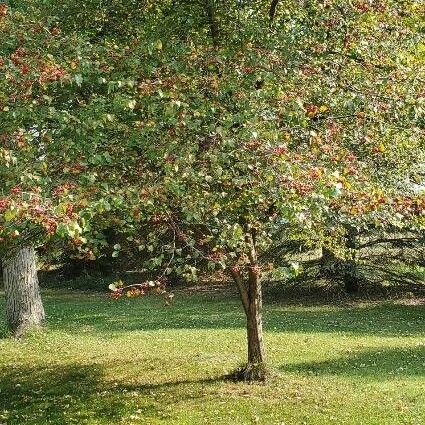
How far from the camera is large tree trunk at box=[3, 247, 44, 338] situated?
65.6ft

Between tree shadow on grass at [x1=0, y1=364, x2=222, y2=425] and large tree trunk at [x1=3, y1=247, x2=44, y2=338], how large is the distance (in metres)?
4.55

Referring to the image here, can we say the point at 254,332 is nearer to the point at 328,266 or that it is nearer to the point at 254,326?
the point at 254,326

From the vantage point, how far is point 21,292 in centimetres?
2008

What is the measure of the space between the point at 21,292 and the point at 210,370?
8.14m

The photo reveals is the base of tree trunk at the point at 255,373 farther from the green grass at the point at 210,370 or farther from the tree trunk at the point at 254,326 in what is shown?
the green grass at the point at 210,370

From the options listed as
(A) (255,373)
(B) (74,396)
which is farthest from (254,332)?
(B) (74,396)

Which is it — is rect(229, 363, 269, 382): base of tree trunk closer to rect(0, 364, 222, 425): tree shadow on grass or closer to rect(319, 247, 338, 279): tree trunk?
rect(0, 364, 222, 425): tree shadow on grass

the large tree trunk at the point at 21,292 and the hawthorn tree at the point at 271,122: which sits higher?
the hawthorn tree at the point at 271,122

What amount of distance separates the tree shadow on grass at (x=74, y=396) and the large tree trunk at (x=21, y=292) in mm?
4554

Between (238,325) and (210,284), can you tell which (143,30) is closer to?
(238,325)

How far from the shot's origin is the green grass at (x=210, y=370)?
1156 centimetres

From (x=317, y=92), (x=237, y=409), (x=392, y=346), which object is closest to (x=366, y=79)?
(x=317, y=92)

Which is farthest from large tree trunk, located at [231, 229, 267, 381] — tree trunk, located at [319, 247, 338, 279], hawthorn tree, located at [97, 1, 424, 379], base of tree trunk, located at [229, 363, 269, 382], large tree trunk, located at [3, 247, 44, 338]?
tree trunk, located at [319, 247, 338, 279]

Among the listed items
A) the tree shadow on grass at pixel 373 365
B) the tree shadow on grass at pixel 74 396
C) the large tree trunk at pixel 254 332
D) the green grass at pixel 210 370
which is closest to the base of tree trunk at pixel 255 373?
the large tree trunk at pixel 254 332
